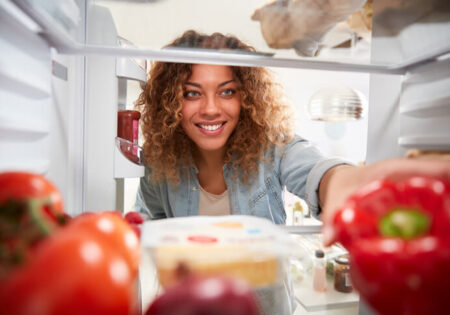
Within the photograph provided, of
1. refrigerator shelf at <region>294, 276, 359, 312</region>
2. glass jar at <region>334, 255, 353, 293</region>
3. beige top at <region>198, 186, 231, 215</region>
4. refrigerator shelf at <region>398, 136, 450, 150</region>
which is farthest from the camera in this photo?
glass jar at <region>334, 255, 353, 293</region>

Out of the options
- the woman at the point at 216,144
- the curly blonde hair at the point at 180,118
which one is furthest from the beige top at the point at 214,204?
the curly blonde hair at the point at 180,118

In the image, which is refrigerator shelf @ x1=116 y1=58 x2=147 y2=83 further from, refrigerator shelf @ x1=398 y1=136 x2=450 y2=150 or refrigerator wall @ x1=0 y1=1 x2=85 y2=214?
refrigerator shelf @ x1=398 y1=136 x2=450 y2=150

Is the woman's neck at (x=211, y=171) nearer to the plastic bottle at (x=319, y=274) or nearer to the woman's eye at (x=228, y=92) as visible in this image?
the woman's eye at (x=228, y=92)

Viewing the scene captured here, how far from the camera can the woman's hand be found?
449 mm

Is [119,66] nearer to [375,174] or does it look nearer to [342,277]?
[375,174]

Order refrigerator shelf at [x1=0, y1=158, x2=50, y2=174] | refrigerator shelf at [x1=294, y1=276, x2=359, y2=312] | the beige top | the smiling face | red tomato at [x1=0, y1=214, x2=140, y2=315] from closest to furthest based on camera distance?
red tomato at [x1=0, y1=214, x2=140, y2=315] → refrigerator shelf at [x1=0, y1=158, x2=50, y2=174] → the smiling face → the beige top → refrigerator shelf at [x1=294, y1=276, x2=359, y2=312]

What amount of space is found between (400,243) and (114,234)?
1.00 ft

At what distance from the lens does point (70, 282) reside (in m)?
0.25

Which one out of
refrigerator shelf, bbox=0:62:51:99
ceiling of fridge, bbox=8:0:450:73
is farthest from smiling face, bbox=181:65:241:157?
refrigerator shelf, bbox=0:62:51:99

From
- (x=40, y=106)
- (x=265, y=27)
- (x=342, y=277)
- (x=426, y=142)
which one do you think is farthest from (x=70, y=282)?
(x=342, y=277)

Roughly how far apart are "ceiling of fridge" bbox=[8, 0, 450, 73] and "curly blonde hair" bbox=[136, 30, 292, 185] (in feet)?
1.62

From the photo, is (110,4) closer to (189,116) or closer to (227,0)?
(227,0)

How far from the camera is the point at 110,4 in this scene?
75 cm

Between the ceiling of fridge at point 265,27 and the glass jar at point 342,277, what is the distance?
1.11 metres
